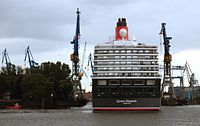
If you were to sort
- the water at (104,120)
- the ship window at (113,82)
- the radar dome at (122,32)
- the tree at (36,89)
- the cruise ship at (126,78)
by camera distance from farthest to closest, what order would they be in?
the tree at (36,89) → the radar dome at (122,32) → the ship window at (113,82) → the cruise ship at (126,78) → the water at (104,120)

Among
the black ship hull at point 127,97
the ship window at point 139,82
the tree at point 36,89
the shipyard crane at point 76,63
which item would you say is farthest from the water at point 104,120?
the shipyard crane at point 76,63

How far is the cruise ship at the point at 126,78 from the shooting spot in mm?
82188

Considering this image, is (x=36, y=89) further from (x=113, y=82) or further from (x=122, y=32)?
(x=113, y=82)

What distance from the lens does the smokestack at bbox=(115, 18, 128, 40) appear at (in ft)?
330

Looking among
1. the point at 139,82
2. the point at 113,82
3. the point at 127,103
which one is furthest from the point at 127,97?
the point at 113,82

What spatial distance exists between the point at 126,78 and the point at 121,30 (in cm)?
2011

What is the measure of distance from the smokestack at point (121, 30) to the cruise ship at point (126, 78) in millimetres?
9999

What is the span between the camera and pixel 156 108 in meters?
82.9

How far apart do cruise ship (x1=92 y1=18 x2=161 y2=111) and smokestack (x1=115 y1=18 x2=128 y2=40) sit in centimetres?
1000

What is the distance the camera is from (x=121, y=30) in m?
101

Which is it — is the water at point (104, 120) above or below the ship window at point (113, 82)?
below

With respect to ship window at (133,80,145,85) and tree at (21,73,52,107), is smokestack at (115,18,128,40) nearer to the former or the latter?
ship window at (133,80,145,85)

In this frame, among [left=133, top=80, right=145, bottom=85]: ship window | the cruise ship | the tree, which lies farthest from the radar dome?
the tree

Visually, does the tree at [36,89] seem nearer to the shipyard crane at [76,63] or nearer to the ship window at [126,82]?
the shipyard crane at [76,63]
